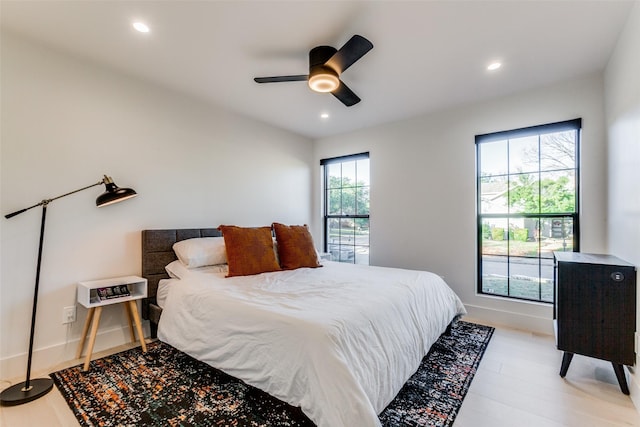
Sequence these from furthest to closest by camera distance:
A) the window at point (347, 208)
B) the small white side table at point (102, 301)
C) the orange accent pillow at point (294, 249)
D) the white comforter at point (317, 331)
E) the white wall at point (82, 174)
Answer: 1. the window at point (347, 208)
2. the orange accent pillow at point (294, 249)
3. the small white side table at point (102, 301)
4. the white wall at point (82, 174)
5. the white comforter at point (317, 331)

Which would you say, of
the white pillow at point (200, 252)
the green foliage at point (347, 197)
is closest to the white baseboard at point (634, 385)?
the green foliage at point (347, 197)

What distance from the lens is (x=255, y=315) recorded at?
175cm

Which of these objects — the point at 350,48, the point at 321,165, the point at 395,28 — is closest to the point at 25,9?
the point at 350,48

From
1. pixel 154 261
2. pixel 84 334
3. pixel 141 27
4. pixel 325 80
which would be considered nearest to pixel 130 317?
pixel 84 334

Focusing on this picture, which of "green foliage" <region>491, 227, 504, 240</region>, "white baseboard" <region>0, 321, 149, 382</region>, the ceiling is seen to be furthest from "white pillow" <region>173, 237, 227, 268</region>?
"green foliage" <region>491, 227, 504, 240</region>

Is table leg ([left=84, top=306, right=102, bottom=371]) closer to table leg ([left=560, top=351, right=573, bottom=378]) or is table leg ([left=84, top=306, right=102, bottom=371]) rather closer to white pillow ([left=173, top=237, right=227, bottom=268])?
white pillow ([left=173, top=237, right=227, bottom=268])

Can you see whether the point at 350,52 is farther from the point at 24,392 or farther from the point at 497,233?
the point at 24,392

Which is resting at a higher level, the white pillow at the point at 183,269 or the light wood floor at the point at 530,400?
the white pillow at the point at 183,269

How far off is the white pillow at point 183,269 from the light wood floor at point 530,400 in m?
0.95

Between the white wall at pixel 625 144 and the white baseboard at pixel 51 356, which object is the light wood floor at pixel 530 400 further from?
the white wall at pixel 625 144

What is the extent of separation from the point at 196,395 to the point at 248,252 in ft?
4.04

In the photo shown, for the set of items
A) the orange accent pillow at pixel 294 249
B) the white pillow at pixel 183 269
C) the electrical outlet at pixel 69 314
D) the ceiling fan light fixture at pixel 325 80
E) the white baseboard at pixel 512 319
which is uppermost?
the ceiling fan light fixture at pixel 325 80

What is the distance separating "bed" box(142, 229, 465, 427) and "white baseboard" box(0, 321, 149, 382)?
0.94ft

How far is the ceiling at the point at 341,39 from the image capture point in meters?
1.91
